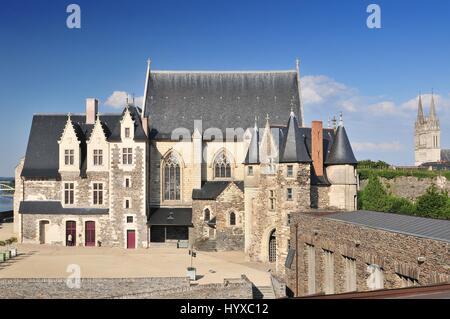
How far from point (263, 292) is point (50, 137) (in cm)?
2672

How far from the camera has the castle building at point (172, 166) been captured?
3425 centimetres

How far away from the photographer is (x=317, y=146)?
105 feet

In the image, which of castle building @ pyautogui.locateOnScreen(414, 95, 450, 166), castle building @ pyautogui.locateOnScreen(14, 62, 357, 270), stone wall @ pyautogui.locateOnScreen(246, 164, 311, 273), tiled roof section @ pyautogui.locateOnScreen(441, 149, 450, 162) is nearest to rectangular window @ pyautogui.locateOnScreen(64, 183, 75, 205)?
castle building @ pyautogui.locateOnScreen(14, 62, 357, 270)

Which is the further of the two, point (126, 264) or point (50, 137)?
point (50, 137)

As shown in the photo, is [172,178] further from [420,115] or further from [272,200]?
[420,115]

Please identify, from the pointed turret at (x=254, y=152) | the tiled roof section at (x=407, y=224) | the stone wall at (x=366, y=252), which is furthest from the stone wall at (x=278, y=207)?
the tiled roof section at (x=407, y=224)

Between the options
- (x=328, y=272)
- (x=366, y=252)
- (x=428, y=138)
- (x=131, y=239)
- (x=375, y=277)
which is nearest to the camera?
(x=375, y=277)

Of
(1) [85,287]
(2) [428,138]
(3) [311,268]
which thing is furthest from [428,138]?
(1) [85,287]

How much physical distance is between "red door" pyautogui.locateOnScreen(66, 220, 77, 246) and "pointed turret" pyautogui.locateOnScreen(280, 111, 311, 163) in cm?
1939

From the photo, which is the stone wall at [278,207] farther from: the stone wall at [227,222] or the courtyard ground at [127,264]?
the stone wall at [227,222]

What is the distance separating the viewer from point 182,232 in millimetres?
40281

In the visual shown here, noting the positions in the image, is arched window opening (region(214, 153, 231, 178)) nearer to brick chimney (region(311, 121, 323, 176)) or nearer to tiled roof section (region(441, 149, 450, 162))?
brick chimney (region(311, 121, 323, 176))

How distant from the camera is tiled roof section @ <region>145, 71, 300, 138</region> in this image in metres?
43.2
